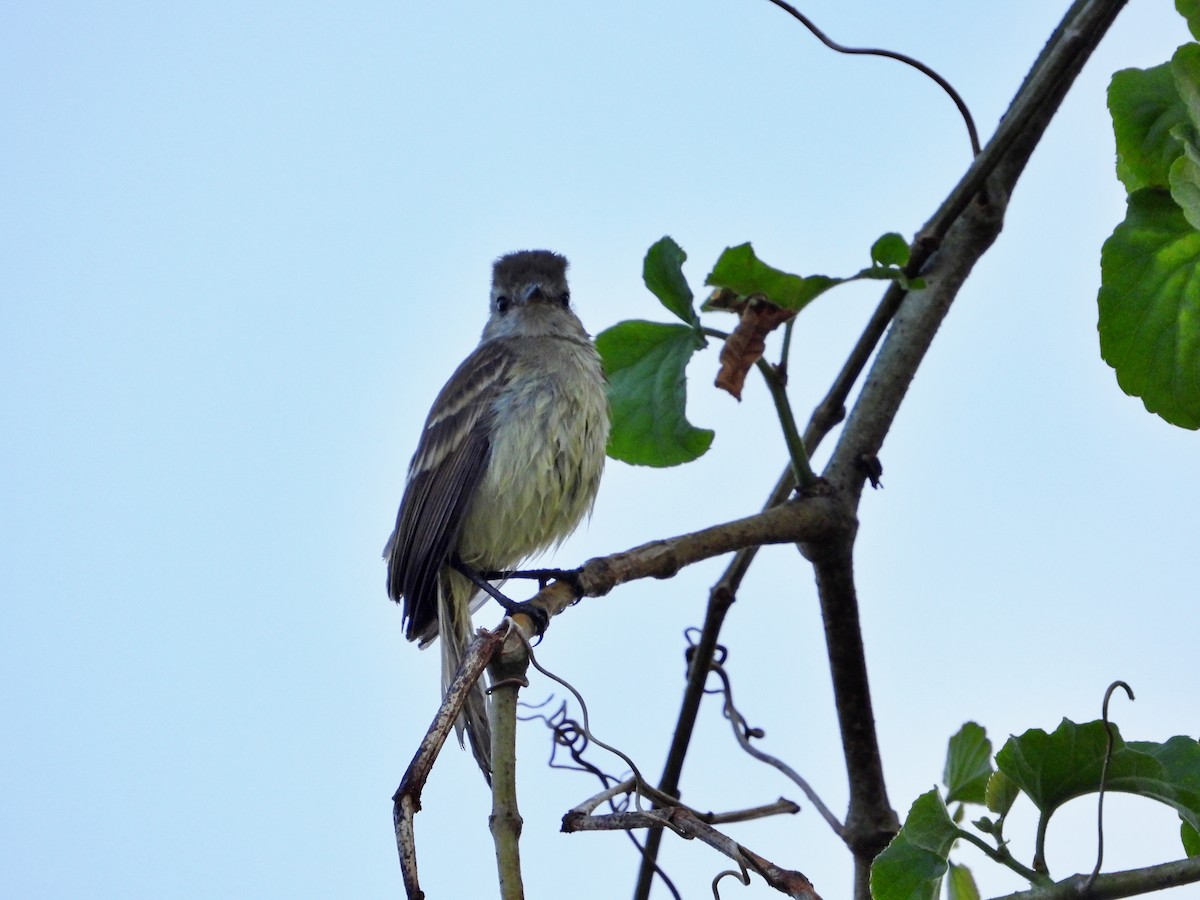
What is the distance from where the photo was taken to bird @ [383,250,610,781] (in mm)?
4934

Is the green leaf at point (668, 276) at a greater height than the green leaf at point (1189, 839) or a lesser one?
greater

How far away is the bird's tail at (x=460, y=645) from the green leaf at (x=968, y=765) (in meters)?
1.43

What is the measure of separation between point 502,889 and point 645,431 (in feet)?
6.47

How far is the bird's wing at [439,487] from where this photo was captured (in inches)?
192

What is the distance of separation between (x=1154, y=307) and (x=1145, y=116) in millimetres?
392

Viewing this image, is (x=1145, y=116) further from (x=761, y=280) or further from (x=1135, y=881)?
(x=1135, y=881)

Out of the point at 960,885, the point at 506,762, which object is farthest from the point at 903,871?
the point at 960,885

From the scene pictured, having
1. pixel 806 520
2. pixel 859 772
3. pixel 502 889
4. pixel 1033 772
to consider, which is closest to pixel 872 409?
pixel 806 520

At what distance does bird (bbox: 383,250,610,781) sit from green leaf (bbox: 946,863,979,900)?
2.14m

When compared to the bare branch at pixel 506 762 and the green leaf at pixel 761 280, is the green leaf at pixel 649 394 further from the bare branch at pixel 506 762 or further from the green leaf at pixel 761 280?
the bare branch at pixel 506 762

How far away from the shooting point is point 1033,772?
221 centimetres

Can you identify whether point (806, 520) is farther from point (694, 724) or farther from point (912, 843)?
point (912, 843)

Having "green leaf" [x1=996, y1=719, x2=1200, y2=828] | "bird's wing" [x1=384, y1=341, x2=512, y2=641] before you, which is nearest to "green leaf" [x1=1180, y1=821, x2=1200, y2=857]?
"green leaf" [x1=996, y1=719, x2=1200, y2=828]

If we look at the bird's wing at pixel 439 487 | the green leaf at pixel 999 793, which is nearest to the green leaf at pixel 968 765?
the green leaf at pixel 999 793
